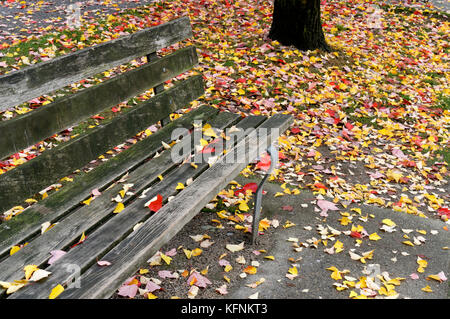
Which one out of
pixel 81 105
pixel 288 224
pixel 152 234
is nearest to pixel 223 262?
pixel 288 224

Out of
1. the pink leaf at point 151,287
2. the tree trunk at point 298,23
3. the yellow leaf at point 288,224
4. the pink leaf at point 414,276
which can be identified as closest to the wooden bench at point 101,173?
the pink leaf at point 151,287

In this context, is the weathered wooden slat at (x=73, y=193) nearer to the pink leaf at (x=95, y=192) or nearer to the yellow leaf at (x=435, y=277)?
the pink leaf at (x=95, y=192)

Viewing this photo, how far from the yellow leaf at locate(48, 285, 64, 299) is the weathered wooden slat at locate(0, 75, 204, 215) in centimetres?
73

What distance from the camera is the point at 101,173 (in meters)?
2.60

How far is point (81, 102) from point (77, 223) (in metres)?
A: 0.76

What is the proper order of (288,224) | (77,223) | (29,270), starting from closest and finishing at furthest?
(29,270)
(77,223)
(288,224)

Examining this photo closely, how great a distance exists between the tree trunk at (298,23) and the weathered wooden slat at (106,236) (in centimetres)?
425

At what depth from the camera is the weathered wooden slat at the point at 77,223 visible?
6.17 ft

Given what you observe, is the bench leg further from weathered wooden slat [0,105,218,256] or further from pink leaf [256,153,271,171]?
pink leaf [256,153,271,171]

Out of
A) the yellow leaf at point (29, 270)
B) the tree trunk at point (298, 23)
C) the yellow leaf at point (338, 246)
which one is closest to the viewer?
the yellow leaf at point (29, 270)

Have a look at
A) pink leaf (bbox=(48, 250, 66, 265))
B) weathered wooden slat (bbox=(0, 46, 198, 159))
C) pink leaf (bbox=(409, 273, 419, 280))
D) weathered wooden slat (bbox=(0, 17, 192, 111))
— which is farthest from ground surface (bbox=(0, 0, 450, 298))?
weathered wooden slat (bbox=(0, 17, 192, 111))

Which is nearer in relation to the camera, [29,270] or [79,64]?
[29,270]

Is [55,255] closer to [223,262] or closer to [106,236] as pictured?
[106,236]
